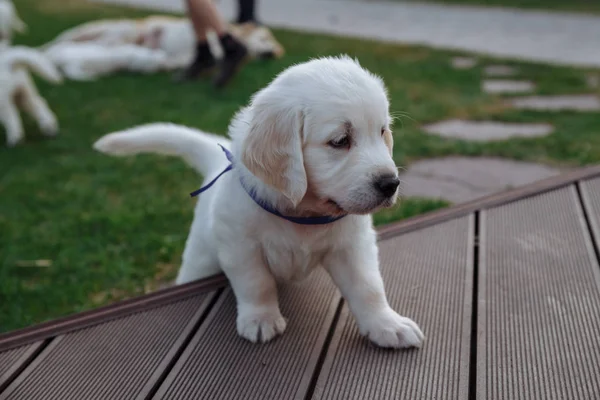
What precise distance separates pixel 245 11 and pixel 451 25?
405 centimetres

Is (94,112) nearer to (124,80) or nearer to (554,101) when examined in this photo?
(124,80)

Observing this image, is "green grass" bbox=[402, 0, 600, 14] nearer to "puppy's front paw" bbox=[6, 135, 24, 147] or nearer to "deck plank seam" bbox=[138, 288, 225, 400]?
"puppy's front paw" bbox=[6, 135, 24, 147]

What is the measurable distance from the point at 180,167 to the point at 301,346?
2.72m

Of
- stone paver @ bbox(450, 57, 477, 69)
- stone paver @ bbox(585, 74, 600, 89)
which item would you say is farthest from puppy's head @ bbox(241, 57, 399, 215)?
stone paver @ bbox(450, 57, 477, 69)

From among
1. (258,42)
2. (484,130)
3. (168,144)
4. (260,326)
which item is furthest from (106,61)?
(260,326)

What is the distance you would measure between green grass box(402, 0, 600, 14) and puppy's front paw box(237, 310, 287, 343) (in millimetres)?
12427

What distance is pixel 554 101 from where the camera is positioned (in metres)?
5.86

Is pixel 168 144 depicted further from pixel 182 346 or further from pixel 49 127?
→ pixel 49 127

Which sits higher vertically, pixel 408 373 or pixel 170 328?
pixel 408 373

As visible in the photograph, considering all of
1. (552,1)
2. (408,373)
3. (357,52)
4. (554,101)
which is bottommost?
(552,1)

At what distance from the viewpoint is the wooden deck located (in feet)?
6.26

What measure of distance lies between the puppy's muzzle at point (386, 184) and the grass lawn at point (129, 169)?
1591mm

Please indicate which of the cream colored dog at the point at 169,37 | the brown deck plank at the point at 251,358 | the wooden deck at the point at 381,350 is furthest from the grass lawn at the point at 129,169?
the brown deck plank at the point at 251,358

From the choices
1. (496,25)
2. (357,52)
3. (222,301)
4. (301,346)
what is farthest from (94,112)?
(496,25)
